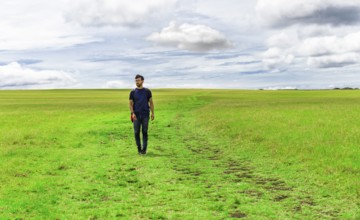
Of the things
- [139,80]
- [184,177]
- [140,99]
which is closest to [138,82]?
[139,80]

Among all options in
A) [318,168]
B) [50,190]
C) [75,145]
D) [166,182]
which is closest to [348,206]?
[318,168]

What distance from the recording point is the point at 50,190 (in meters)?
10.6

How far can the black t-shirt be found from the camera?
16.2m

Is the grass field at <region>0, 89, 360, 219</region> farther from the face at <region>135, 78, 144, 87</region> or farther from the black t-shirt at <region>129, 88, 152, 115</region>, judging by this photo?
the face at <region>135, 78, 144, 87</region>

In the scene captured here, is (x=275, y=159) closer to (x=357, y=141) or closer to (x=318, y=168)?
(x=318, y=168)

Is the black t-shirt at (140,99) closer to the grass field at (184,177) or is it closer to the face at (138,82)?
the face at (138,82)

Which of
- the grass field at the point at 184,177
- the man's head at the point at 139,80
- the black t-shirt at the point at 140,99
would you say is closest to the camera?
the grass field at the point at 184,177

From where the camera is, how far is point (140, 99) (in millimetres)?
16250

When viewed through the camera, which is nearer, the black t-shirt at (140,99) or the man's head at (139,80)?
the man's head at (139,80)

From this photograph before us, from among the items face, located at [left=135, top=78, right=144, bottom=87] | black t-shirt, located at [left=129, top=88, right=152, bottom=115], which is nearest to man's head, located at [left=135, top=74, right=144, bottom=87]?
face, located at [left=135, top=78, right=144, bottom=87]

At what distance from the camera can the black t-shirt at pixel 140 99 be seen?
16.2m

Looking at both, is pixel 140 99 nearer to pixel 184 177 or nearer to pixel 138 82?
pixel 138 82

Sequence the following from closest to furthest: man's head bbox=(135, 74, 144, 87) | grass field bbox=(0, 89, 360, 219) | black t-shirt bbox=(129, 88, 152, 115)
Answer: grass field bbox=(0, 89, 360, 219)
man's head bbox=(135, 74, 144, 87)
black t-shirt bbox=(129, 88, 152, 115)

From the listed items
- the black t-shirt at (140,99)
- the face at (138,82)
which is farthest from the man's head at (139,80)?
the black t-shirt at (140,99)
